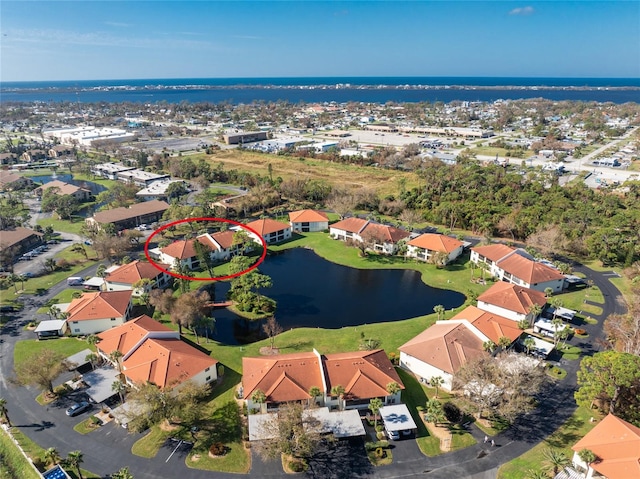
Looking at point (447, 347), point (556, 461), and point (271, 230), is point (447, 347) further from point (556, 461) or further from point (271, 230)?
point (271, 230)

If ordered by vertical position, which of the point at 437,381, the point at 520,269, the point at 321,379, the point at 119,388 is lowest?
the point at 437,381

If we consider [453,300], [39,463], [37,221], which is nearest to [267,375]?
[39,463]

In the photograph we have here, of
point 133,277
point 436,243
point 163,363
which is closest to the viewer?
point 163,363

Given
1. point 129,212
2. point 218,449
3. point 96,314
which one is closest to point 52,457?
point 218,449

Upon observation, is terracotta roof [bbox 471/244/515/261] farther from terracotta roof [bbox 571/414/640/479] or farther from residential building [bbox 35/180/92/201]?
residential building [bbox 35/180/92/201]

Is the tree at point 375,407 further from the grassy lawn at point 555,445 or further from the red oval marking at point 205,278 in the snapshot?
the red oval marking at point 205,278

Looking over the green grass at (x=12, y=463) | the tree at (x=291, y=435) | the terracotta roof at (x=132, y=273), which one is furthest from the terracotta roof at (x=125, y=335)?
the tree at (x=291, y=435)

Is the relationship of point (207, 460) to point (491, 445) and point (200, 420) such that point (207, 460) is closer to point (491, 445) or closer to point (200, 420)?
point (200, 420)
